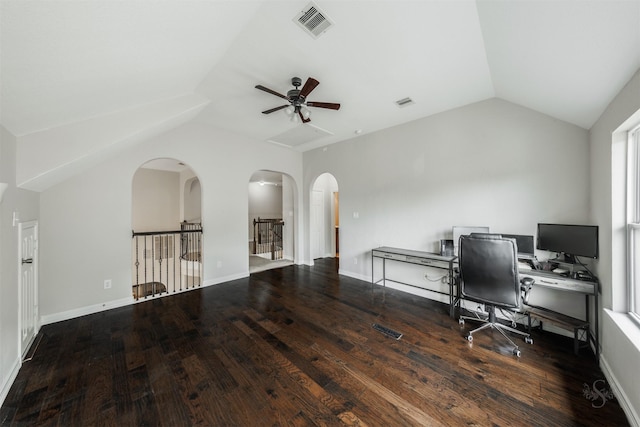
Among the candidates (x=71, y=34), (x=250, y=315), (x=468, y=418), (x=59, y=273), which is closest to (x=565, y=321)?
(x=468, y=418)

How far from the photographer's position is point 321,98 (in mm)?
3176

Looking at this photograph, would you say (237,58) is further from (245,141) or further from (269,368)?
(269,368)

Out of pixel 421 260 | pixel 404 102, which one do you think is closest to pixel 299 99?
pixel 404 102

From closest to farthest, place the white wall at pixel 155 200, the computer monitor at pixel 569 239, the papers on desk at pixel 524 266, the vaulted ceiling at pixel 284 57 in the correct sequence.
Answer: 1. the vaulted ceiling at pixel 284 57
2. the computer monitor at pixel 569 239
3. the papers on desk at pixel 524 266
4. the white wall at pixel 155 200

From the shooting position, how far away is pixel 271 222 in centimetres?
750

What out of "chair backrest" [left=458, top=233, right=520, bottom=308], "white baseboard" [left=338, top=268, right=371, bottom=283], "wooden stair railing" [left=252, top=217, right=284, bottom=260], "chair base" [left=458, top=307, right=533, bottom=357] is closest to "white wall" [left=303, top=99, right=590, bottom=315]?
"white baseboard" [left=338, top=268, right=371, bottom=283]

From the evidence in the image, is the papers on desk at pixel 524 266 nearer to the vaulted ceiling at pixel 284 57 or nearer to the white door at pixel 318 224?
the vaulted ceiling at pixel 284 57

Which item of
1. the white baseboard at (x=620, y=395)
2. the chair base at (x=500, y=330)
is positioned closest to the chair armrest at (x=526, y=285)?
the chair base at (x=500, y=330)

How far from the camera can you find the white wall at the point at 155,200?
711 centimetres

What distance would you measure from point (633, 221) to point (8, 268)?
5.26 metres

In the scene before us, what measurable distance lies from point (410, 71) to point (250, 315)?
3636mm

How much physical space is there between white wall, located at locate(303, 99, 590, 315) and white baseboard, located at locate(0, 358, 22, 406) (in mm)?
4443

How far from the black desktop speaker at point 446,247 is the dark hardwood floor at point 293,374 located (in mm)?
893

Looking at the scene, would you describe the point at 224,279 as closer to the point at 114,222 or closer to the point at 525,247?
the point at 114,222
